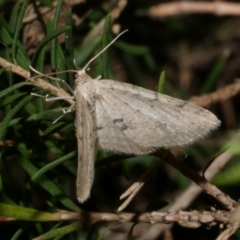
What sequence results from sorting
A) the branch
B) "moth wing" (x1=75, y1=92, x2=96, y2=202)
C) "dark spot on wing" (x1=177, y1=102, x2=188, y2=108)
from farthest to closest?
the branch, "dark spot on wing" (x1=177, y1=102, x2=188, y2=108), "moth wing" (x1=75, y1=92, x2=96, y2=202)

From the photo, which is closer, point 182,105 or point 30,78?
point 30,78

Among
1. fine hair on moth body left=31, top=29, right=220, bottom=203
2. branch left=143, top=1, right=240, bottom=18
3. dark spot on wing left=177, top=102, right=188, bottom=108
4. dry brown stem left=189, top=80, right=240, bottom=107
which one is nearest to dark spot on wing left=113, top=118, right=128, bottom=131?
fine hair on moth body left=31, top=29, right=220, bottom=203

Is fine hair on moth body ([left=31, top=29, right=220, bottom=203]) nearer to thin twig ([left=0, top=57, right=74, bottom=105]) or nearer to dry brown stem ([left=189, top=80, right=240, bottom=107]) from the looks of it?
thin twig ([left=0, top=57, right=74, bottom=105])

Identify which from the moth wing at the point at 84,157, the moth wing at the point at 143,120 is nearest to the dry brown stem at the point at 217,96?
the moth wing at the point at 143,120

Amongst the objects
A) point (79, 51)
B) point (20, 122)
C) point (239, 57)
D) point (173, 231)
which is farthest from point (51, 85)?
point (239, 57)

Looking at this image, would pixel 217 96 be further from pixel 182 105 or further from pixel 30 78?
pixel 30 78

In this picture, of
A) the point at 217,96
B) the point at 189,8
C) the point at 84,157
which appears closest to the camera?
the point at 84,157

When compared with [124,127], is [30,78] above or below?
above

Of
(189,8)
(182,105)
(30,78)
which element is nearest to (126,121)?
(182,105)

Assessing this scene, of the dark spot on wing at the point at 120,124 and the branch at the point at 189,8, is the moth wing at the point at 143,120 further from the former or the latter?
the branch at the point at 189,8
